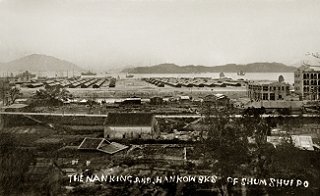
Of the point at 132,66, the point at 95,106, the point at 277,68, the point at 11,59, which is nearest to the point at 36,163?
the point at 95,106

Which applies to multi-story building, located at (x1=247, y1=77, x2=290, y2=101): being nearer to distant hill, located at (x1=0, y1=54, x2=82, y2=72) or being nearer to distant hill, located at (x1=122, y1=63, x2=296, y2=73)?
distant hill, located at (x1=122, y1=63, x2=296, y2=73)

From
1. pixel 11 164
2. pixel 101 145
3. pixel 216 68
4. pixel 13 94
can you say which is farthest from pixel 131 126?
pixel 13 94

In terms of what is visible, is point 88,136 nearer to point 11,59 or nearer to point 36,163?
point 36,163

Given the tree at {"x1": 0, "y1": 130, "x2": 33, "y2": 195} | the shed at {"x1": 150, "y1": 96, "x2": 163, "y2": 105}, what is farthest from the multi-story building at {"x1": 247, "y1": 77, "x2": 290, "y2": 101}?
the tree at {"x1": 0, "y1": 130, "x2": 33, "y2": 195}

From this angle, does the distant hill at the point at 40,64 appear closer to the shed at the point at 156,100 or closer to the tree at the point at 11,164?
the tree at the point at 11,164

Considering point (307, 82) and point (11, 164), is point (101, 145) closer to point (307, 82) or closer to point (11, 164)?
point (11, 164)

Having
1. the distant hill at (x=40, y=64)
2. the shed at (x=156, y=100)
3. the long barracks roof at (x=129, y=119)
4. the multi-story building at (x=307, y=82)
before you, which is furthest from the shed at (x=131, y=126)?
the multi-story building at (x=307, y=82)

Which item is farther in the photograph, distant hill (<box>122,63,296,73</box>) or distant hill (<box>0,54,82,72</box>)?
distant hill (<box>0,54,82,72</box>)
